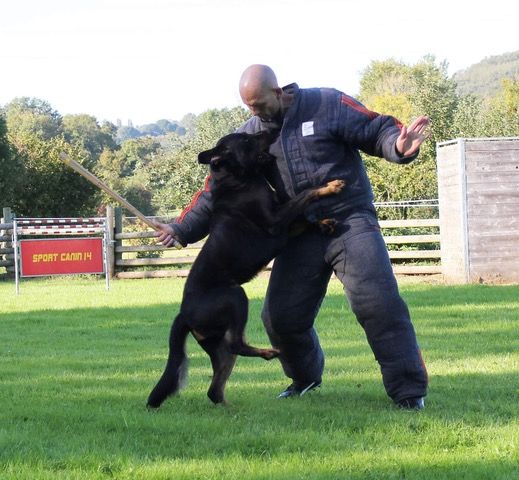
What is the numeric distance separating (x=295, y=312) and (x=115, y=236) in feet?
47.8

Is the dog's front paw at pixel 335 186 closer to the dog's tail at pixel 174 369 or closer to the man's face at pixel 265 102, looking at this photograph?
the man's face at pixel 265 102

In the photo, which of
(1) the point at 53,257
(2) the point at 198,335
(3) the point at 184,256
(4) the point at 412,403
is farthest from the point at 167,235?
(3) the point at 184,256

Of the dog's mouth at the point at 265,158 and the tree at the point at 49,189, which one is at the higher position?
the tree at the point at 49,189

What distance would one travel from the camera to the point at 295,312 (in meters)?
5.91

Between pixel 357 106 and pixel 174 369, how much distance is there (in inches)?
79.4

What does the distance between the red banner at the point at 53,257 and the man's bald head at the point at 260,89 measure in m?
11.5

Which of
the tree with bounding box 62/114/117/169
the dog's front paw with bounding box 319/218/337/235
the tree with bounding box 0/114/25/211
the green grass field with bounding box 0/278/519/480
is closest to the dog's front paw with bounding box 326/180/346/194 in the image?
the dog's front paw with bounding box 319/218/337/235

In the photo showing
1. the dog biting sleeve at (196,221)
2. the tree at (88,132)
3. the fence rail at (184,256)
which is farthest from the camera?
the tree at (88,132)

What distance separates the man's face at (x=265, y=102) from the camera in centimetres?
555

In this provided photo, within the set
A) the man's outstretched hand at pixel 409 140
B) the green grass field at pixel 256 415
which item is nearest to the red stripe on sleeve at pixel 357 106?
the man's outstretched hand at pixel 409 140

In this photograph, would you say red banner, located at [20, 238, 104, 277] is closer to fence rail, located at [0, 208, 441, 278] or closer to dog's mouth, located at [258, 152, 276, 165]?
fence rail, located at [0, 208, 441, 278]

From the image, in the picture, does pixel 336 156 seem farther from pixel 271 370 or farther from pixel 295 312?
pixel 271 370

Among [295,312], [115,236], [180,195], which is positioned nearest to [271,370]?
[295,312]

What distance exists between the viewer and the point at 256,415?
5.45 meters
